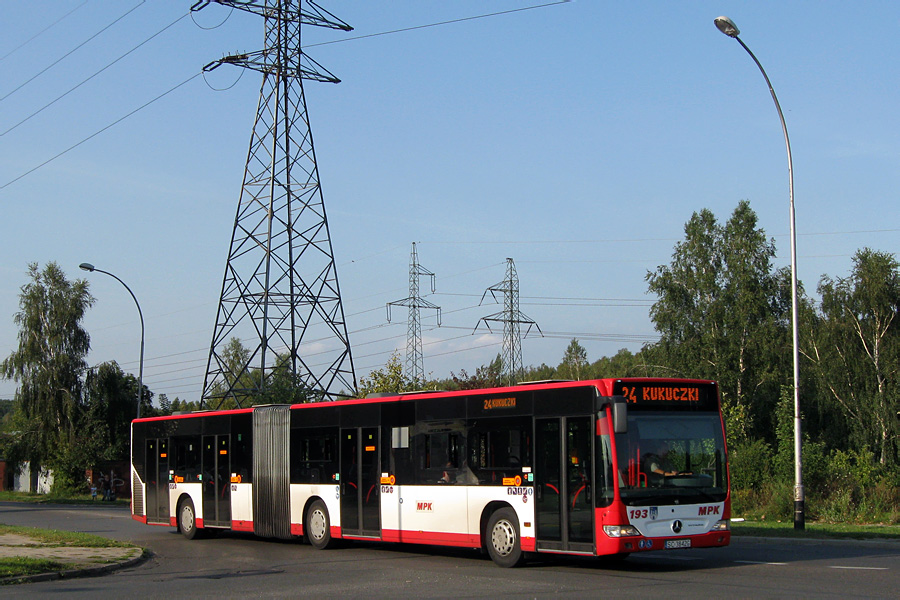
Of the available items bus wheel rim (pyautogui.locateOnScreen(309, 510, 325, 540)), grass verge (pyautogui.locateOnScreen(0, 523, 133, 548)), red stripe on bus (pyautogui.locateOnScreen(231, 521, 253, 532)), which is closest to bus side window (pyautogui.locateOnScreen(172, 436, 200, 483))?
red stripe on bus (pyautogui.locateOnScreen(231, 521, 253, 532))

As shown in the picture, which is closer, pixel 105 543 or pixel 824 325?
pixel 105 543

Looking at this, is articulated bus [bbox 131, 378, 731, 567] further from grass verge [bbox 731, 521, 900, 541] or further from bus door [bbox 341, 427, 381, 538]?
grass verge [bbox 731, 521, 900, 541]

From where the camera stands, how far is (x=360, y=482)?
727 inches

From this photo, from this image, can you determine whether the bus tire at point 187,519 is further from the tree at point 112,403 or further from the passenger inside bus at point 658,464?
the tree at point 112,403

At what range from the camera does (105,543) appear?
19.5 metres

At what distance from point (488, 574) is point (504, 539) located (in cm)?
106

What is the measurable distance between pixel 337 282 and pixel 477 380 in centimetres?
2380

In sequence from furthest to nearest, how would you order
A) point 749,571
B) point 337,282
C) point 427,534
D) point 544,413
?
point 337,282 → point 427,534 → point 544,413 → point 749,571

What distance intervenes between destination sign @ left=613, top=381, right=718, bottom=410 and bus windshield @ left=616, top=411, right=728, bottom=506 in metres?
0.16

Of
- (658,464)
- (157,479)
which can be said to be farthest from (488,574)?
(157,479)

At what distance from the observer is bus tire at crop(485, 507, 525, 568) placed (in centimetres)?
1485

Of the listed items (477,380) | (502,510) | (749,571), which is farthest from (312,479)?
(477,380)

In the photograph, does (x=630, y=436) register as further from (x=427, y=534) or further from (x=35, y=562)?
(x=35, y=562)

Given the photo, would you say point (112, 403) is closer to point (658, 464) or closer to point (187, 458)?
point (187, 458)
